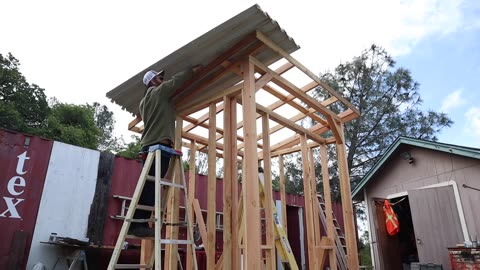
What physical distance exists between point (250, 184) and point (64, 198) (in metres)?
4.83

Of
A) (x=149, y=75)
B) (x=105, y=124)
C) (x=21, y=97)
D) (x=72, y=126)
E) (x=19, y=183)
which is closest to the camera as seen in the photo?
(x=149, y=75)

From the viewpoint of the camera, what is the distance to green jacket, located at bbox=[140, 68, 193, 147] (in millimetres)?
2915

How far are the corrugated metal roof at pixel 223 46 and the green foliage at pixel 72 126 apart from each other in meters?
13.0

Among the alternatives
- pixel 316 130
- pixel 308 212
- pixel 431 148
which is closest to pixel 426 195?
pixel 431 148

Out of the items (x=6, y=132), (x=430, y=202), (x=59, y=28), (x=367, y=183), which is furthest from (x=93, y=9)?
(x=430, y=202)

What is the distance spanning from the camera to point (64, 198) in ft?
19.2

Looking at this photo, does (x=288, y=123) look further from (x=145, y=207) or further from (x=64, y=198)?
(x=64, y=198)

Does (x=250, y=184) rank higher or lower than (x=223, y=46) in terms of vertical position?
lower

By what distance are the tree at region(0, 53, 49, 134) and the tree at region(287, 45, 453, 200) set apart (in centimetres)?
1491

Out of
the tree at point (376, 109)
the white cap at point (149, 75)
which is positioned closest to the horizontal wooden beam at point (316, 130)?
the white cap at point (149, 75)

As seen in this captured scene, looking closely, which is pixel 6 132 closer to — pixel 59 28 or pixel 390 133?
pixel 59 28

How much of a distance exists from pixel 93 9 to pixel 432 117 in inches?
528

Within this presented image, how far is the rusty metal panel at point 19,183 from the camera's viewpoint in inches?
203

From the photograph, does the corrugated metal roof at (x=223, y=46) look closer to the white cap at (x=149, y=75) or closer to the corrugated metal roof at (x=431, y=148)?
the white cap at (x=149, y=75)
